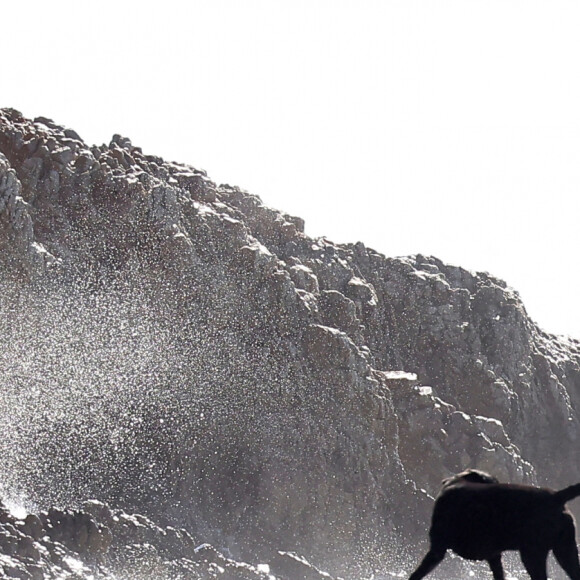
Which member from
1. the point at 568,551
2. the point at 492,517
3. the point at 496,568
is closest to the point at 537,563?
the point at 568,551

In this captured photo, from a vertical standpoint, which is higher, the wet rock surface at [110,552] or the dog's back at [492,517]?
the dog's back at [492,517]

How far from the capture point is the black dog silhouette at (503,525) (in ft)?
14.2

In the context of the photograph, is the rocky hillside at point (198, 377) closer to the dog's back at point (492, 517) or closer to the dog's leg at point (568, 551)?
Answer: the dog's back at point (492, 517)

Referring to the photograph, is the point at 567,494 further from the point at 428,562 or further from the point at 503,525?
the point at 428,562

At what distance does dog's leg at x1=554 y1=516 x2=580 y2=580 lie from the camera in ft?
14.2

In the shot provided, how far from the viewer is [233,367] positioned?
340 ft

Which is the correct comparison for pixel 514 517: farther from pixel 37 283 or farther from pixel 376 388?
pixel 376 388

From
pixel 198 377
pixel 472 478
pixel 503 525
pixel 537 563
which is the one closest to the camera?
pixel 537 563

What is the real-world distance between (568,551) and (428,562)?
2.50 ft

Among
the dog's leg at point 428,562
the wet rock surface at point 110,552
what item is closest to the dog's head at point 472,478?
the dog's leg at point 428,562

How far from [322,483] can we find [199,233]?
37.2 metres

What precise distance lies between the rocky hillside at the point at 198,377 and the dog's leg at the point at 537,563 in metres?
77.7

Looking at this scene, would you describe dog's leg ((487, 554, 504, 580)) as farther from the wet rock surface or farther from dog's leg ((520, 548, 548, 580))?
the wet rock surface

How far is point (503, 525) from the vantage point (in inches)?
176
